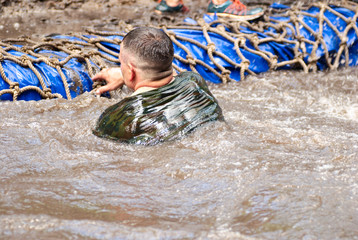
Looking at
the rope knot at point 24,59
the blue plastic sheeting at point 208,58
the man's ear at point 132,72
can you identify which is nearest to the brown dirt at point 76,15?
the blue plastic sheeting at point 208,58

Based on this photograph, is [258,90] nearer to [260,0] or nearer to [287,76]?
[287,76]

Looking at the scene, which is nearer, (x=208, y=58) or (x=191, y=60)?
(x=191, y=60)

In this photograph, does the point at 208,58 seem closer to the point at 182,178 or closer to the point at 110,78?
the point at 110,78

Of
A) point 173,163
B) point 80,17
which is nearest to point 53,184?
point 173,163

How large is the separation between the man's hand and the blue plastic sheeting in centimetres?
15

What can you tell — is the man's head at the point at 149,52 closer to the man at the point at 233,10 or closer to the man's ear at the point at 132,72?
the man's ear at the point at 132,72

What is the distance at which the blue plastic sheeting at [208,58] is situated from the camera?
3.57 metres

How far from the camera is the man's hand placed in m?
3.57

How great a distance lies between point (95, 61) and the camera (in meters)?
3.91

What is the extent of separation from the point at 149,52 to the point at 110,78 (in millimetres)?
860

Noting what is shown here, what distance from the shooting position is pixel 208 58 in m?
4.39

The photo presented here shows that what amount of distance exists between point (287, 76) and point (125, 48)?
206 centimetres

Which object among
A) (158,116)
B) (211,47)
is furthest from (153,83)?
(211,47)

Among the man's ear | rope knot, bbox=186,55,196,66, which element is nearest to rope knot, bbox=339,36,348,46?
rope knot, bbox=186,55,196,66
